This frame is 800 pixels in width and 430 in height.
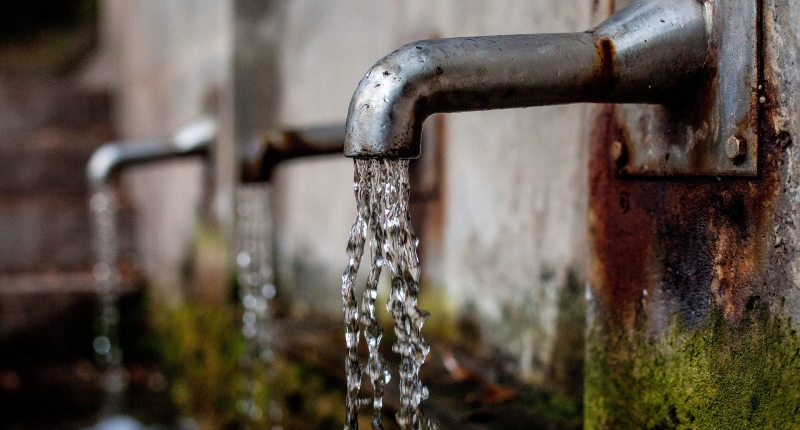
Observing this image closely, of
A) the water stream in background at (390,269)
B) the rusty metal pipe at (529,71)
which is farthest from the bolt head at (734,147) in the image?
the water stream in background at (390,269)

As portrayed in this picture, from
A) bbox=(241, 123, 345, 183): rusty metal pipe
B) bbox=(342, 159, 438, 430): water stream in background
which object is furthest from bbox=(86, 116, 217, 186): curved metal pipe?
bbox=(342, 159, 438, 430): water stream in background

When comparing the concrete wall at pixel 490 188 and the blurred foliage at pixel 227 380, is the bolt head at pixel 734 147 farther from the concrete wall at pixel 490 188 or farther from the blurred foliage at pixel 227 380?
the blurred foliage at pixel 227 380

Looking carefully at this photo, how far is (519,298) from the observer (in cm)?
227

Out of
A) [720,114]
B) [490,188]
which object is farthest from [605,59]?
[490,188]

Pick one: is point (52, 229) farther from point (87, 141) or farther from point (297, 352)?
point (297, 352)

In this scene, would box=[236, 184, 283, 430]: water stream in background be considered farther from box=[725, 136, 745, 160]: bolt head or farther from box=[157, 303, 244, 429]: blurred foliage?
box=[725, 136, 745, 160]: bolt head

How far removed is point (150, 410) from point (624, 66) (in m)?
4.10

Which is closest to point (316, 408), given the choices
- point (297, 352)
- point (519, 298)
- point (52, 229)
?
point (297, 352)

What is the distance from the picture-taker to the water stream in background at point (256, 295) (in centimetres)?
333

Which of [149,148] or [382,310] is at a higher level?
[149,148]

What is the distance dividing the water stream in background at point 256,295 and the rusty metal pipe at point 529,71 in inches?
85.6

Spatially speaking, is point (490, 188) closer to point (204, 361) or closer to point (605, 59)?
point (605, 59)

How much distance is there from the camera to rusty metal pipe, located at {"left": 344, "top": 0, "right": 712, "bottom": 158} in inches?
47.9

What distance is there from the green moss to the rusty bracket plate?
0.25 meters
